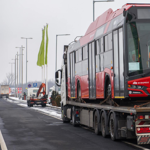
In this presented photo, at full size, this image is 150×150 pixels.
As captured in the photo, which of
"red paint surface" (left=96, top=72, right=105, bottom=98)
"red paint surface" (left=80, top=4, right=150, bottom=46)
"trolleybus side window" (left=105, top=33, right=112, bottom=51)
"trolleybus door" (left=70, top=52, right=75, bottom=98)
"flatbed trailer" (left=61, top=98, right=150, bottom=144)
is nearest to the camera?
"flatbed trailer" (left=61, top=98, right=150, bottom=144)

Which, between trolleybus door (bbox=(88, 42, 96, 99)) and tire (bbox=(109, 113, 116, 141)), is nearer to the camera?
tire (bbox=(109, 113, 116, 141))

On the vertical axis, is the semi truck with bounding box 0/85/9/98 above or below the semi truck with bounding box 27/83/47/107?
above

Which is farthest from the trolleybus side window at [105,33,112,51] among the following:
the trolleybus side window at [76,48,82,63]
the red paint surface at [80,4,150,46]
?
the trolleybus side window at [76,48,82,63]

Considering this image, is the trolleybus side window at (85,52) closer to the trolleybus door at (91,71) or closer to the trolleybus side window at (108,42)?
the trolleybus door at (91,71)

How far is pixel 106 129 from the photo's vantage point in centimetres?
1608

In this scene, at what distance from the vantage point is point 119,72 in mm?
14156

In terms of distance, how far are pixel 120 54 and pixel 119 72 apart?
0.54m

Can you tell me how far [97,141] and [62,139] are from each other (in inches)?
53.9

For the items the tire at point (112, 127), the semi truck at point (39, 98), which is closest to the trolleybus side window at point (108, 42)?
the tire at point (112, 127)

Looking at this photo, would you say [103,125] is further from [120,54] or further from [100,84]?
[120,54]

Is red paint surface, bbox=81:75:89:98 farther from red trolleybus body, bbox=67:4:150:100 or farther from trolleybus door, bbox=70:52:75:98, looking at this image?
trolleybus door, bbox=70:52:75:98

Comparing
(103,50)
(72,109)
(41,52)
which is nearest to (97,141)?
(103,50)

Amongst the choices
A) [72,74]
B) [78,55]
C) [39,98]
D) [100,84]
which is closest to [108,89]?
[100,84]

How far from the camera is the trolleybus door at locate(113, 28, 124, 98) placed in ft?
45.7
